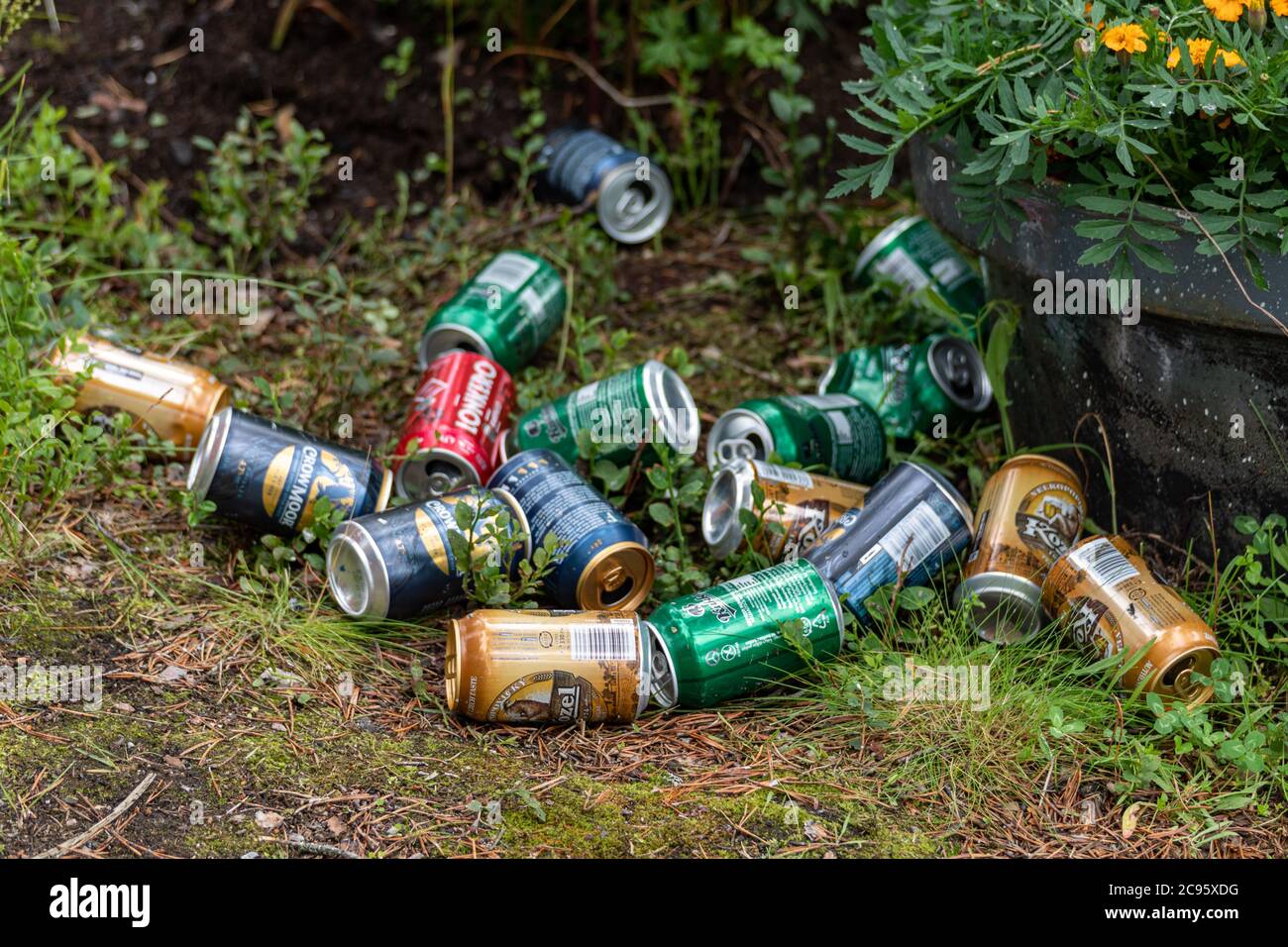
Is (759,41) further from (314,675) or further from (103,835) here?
(103,835)

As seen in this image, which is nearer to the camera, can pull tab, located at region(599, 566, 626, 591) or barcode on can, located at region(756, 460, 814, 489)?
can pull tab, located at region(599, 566, 626, 591)

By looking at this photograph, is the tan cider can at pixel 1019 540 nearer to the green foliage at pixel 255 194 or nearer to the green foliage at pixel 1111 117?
the green foliage at pixel 1111 117

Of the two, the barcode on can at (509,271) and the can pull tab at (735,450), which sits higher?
the barcode on can at (509,271)

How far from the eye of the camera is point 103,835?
1.88 meters

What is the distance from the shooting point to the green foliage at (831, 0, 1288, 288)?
211 centimetres

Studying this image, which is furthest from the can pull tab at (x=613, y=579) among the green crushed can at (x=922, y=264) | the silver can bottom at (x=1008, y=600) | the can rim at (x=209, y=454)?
the green crushed can at (x=922, y=264)

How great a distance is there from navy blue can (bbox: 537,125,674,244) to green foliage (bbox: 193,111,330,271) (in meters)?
0.62

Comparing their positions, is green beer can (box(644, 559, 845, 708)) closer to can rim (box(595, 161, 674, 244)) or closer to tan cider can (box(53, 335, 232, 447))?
tan cider can (box(53, 335, 232, 447))

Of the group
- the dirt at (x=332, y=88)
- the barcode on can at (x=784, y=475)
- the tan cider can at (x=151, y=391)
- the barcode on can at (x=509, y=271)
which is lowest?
the barcode on can at (x=784, y=475)

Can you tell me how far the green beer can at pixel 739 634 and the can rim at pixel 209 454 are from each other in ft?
2.88

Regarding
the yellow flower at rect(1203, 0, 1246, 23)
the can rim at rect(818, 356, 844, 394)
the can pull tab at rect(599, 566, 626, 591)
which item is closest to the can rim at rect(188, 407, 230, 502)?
the can pull tab at rect(599, 566, 626, 591)

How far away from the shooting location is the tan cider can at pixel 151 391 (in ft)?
8.86

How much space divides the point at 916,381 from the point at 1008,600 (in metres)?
0.71

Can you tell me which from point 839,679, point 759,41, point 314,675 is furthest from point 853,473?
point 759,41
